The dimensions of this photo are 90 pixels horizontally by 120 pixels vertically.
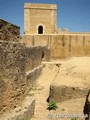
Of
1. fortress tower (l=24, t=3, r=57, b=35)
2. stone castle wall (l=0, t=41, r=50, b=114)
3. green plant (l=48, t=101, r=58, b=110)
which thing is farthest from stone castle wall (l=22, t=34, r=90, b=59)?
stone castle wall (l=0, t=41, r=50, b=114)

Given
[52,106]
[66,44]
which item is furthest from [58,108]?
[66,44]

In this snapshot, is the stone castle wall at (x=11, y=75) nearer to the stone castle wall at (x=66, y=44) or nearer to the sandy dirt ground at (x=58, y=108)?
the sandy dirt ground at (x=58, y=108)

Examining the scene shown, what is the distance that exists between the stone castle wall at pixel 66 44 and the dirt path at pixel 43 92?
13.0 feet

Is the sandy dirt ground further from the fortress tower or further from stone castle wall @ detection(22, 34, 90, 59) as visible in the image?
the fortress tower

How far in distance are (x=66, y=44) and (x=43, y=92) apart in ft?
29.3

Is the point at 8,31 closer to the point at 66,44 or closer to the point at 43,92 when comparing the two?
the point at 43,92

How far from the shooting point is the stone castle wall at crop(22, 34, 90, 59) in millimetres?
18375

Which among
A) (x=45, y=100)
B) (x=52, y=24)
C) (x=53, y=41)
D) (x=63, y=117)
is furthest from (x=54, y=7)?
(x=63, y=117)

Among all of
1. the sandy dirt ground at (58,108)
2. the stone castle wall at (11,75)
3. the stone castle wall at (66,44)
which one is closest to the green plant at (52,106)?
the sandy dirt ground at (58,108)

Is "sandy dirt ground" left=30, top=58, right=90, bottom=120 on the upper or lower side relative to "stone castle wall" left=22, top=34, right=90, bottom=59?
lower

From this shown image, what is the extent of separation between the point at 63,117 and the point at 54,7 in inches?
713

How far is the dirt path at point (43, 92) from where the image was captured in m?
7.47

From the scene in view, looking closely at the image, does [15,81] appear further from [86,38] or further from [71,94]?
[86,38]

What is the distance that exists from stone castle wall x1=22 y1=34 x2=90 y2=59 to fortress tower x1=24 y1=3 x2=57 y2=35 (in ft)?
15.8
